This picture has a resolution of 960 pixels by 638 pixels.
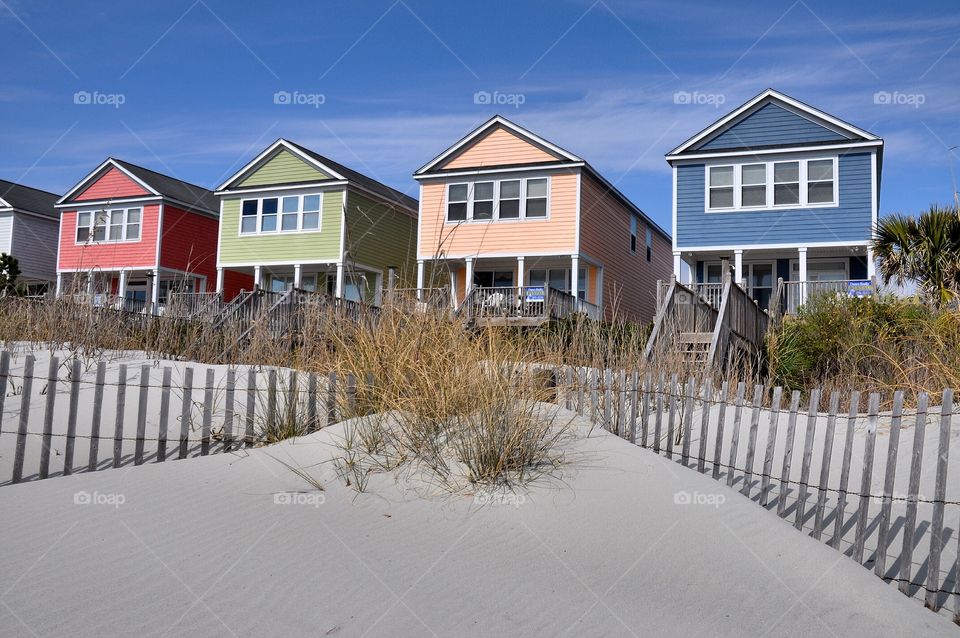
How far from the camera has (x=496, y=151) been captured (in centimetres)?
2655

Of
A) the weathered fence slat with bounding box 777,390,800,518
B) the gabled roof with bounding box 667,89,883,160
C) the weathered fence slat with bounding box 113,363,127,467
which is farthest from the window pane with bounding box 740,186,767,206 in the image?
the weathered fence slat with bounding box 113,363,127,467

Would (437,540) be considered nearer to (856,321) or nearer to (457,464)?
(457,464)

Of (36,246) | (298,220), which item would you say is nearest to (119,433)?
(298,220)

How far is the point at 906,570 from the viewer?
4898mm

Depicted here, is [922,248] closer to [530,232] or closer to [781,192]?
[781,192]

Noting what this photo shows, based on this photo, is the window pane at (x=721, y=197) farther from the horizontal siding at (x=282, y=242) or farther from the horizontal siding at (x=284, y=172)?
the horizontal siding at (x=284, y=172)

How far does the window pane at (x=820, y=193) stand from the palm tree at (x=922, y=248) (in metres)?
5.21

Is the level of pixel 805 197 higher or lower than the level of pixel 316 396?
higher

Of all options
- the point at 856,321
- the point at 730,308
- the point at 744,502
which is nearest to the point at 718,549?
the point at 744,502

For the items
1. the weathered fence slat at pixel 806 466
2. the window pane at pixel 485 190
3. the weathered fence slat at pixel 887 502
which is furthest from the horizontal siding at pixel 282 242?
the weathered fence slat at pixel 887 502

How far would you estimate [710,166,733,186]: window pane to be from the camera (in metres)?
24.0

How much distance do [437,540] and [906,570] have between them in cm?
289

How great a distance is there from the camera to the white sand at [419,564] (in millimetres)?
4055

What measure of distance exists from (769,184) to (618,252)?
6.77 m
